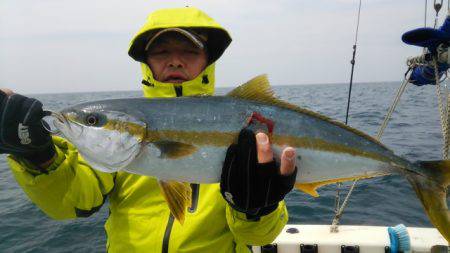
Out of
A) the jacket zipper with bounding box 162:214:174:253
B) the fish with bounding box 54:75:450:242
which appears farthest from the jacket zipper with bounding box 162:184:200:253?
the fish with bounding box 54:75:450:242

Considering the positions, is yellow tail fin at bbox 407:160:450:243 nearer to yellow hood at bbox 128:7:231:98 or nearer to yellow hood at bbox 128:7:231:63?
yellow hood at bbox 128:7:231:98

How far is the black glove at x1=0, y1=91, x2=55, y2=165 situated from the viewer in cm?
236

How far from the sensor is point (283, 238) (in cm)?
523

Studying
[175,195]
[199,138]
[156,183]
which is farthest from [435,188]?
[156,183]

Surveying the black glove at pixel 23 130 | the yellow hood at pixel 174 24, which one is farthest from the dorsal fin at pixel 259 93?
the black glove at pixel 23 130

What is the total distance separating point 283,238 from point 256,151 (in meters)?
3.21

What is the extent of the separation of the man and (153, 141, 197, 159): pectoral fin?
258 mm

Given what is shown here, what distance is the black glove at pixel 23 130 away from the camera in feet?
7.73

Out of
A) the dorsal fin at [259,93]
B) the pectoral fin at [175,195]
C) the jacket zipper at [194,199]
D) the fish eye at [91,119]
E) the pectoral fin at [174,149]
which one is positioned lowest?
the jacket zipper at [194,199]

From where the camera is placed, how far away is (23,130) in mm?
2383

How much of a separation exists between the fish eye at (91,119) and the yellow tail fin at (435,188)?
2238mm

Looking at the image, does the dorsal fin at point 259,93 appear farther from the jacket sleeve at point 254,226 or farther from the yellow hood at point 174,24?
the yellow hood at point 174,24

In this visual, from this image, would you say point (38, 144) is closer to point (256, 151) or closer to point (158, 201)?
point (158, 201)

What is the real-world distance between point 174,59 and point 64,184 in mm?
1411
